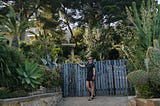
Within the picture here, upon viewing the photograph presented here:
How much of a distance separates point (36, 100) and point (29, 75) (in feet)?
3.15

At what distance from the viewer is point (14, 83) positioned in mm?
10312

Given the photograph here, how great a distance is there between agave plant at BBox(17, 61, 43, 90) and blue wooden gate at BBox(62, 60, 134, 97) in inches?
150

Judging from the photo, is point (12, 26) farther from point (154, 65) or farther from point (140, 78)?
point (154, 65)

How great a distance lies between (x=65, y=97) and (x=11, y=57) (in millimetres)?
4833

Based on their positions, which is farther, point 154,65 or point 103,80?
point 103,80

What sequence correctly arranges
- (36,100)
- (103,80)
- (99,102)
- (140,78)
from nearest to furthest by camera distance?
(140,78) < (36,100) < (99,102) < (103,80)

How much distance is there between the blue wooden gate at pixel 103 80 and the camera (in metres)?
14.4

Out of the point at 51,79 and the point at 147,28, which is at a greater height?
the point at 147,28

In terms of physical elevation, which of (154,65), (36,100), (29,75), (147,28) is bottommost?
(36,100)

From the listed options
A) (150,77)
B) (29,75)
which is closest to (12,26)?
(29,75)

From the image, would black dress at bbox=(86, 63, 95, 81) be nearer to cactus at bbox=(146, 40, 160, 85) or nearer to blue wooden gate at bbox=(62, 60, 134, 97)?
blue wooden gate at bbox=(62, 60, 134, 97)

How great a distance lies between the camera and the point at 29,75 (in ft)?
35.2

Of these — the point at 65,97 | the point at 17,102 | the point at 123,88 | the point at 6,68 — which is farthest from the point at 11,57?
the point at 123,88

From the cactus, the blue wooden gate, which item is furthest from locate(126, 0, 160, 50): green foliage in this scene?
the cactus
